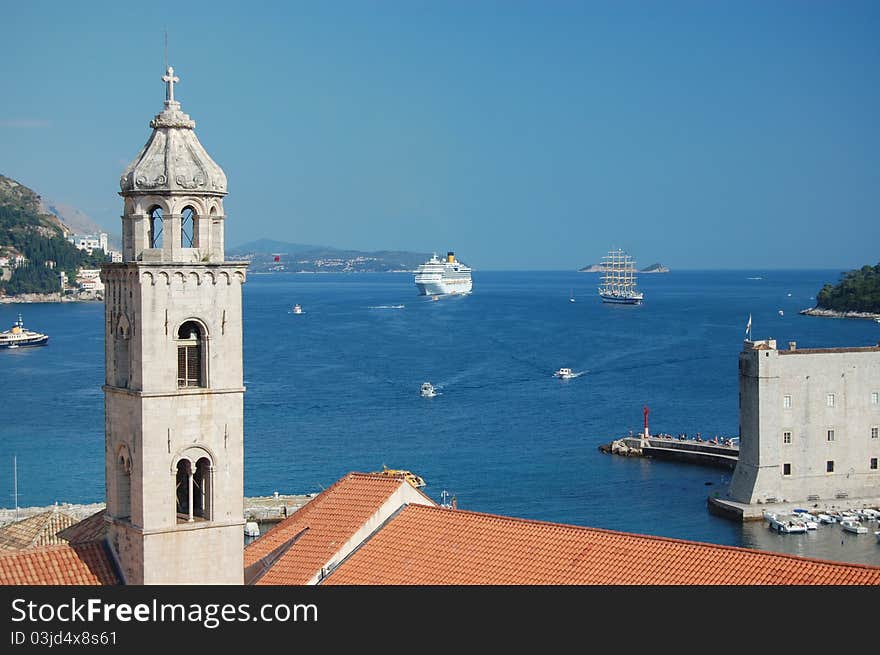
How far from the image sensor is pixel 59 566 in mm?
18203

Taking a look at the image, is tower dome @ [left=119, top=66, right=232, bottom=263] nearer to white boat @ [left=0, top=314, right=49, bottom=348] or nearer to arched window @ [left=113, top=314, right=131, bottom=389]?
arched window @ [left=113, top=314, right=131, bottom=389]

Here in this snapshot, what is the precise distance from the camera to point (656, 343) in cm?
11812

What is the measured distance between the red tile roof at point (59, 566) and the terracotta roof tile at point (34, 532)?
13.5 ft

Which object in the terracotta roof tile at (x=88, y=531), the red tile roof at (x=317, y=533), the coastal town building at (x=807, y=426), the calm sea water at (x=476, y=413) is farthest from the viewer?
the calm sea water at (x=476, y=413)

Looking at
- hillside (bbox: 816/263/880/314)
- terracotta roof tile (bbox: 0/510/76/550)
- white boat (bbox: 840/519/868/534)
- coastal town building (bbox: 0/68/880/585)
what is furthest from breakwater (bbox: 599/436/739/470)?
hillside (bbox: 816/263/880/314)

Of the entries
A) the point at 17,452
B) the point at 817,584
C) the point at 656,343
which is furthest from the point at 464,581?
the point at 656,343

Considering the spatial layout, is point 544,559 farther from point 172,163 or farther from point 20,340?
point 20,340

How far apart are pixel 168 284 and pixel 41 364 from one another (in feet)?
296

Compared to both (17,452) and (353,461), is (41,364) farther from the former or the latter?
(353,461)

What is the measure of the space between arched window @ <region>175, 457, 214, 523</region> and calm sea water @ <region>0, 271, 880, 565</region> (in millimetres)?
27988

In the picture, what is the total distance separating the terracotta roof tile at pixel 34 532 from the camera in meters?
23.8

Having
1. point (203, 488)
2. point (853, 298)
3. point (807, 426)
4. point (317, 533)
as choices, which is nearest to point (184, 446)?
point (203, 488)

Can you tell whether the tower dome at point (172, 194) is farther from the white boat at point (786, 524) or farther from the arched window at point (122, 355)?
the white boat at point (786, 524)

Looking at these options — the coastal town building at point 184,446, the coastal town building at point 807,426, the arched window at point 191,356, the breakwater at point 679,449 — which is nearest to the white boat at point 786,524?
the coastal town building at point 807,426
